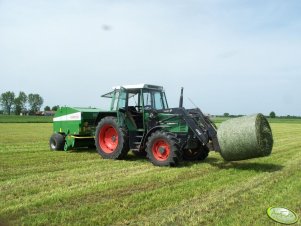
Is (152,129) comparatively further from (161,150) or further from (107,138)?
(107,138)

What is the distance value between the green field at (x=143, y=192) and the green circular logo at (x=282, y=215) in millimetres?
110

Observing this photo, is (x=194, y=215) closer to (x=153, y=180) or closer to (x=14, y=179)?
(x=153, y=180)

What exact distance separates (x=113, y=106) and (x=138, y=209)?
6148mm

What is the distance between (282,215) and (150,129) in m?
5.15

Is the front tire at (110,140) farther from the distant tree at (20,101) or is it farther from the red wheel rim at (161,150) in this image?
the distant tree at (20,101)

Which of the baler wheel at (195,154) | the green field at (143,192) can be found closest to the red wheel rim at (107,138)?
the green field at (143,192)

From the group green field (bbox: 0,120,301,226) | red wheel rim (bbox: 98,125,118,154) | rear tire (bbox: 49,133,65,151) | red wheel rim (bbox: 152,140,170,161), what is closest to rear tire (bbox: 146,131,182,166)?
red wheel rim (bbox: 152,140,170,161)

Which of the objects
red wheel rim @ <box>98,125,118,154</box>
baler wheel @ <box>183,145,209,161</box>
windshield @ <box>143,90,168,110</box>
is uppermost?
windshield @ <box>143,90,168,110</box>

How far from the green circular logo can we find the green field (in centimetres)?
11

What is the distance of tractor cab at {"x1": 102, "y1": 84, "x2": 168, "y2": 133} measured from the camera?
34.7 ft

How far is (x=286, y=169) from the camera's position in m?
8.88

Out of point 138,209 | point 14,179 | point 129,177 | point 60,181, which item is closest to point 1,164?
point 14,179

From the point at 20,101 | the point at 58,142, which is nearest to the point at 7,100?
the point at 20,101

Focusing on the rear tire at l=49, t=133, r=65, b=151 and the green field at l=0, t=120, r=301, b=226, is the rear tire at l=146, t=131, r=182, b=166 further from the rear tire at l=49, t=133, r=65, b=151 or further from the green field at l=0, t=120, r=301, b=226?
the rear tire at l=49, t=133, r=65, b=151
